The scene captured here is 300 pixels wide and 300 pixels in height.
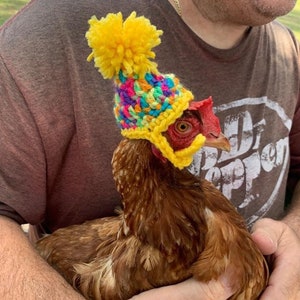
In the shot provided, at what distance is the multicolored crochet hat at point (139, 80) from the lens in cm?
98

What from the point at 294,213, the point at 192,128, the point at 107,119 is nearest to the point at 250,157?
the point at 294,213

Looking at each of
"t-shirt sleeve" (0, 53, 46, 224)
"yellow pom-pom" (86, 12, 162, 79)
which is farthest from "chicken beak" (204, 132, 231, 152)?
"t-shirt sleeve" (0, 53, 46, 224)

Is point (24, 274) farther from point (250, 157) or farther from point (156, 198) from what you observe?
point (250, 157)

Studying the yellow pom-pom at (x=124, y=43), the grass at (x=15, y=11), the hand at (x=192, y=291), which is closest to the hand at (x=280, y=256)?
the hand at (x=192, y=291)

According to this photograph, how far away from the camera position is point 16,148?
1271mm

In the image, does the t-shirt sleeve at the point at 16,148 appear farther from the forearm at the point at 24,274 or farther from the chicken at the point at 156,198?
the chicken at the point at 156,198

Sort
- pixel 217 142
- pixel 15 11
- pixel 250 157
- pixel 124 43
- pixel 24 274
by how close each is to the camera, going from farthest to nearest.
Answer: pixel 15 11
pixel 250 157
pixel 24 274
pixel 217 142
pixel 124 43

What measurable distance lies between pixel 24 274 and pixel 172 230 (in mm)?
356

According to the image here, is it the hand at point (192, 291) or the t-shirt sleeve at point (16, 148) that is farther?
the t-shirt sleeve at point (16, 148)

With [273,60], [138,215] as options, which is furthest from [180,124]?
[273,60]

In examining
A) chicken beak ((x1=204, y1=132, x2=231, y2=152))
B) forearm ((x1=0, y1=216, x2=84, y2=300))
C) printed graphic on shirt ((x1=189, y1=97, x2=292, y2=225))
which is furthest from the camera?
printed graphic on shirt ((x1=189, y1=97, x2=292, y2=225))

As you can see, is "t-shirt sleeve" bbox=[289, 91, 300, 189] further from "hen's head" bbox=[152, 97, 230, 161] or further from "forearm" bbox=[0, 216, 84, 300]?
"forearm" bbox=[0, 216, 84, 300]

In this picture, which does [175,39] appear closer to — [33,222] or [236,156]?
[236,156]

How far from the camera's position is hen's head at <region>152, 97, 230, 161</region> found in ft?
3.42
